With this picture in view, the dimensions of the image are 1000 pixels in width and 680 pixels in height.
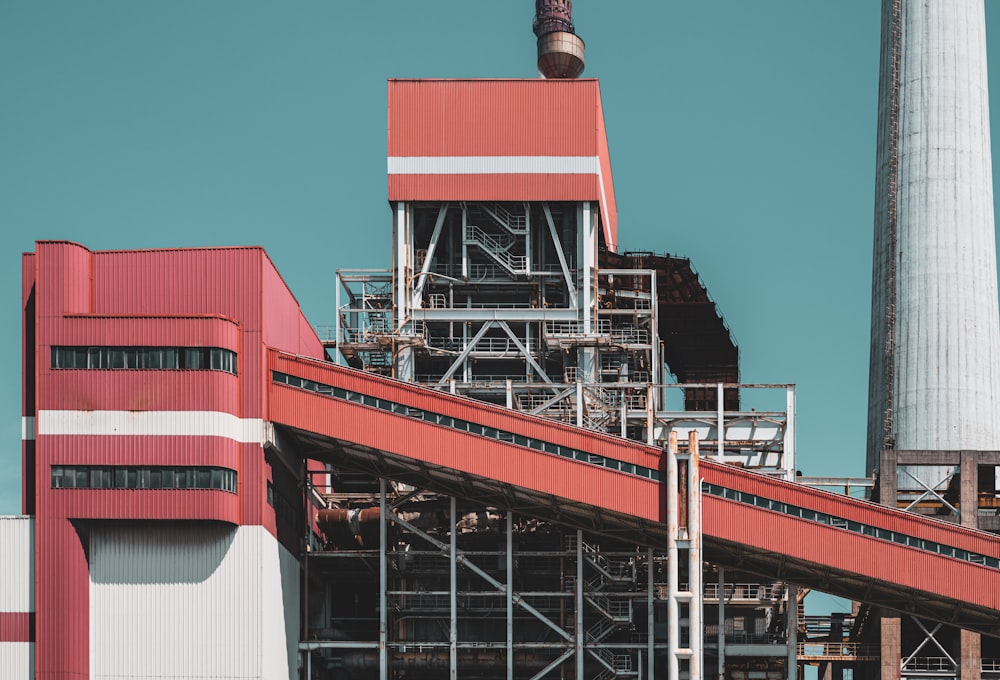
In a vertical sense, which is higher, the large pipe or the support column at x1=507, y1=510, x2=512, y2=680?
the support column at x1=507, y1=510, x2=512, y2=680

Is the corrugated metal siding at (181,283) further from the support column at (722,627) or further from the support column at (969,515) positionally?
the support column at (969,515)

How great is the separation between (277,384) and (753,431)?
2398 centimetres

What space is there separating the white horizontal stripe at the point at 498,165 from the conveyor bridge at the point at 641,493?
18264 mm

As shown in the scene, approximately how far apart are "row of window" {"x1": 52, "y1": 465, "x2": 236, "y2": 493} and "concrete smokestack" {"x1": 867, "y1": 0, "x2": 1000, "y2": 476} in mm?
43772

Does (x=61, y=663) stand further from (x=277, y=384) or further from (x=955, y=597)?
(x=955, y=597)

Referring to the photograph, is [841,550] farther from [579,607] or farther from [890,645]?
[579,607]

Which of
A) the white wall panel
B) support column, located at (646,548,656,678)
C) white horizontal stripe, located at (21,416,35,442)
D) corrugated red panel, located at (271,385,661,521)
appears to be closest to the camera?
the white wall panel

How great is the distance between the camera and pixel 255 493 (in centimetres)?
6806

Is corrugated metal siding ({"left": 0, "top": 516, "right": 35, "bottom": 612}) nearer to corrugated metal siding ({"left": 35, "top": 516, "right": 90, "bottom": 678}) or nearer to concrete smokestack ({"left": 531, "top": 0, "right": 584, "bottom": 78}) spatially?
corrugated metal siding ({"left": 35, "top": 516, "right": 90, "bottom": 678})

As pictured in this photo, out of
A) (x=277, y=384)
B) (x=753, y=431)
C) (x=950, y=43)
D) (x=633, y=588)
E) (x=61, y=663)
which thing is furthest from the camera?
(x=950, y=43)

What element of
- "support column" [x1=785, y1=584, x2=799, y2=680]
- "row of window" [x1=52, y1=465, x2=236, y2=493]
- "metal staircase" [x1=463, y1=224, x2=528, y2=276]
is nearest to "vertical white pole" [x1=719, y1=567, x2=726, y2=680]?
"support column" [x1=785, y1=584, x2=799, y2=680]

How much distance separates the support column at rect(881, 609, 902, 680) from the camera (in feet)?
241

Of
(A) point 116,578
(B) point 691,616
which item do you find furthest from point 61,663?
(B) point 691,616

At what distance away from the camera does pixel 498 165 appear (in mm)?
85875
